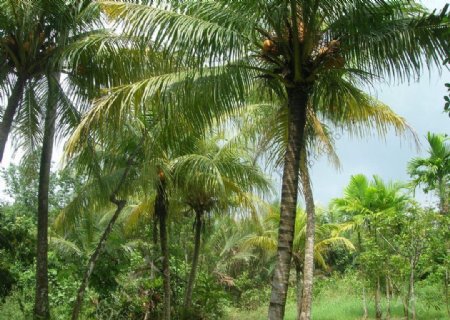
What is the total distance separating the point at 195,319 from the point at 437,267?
6.58 metres

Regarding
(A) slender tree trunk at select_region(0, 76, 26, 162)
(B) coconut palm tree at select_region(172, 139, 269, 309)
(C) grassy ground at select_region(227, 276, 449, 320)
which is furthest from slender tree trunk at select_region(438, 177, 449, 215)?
(A) slender tree trunk at select_region(0, 76, 26, 162)

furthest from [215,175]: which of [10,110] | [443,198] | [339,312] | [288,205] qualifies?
[339,312]

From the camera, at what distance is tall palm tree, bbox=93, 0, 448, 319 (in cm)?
676

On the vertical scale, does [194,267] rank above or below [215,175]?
below

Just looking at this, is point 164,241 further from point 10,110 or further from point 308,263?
point 10,110

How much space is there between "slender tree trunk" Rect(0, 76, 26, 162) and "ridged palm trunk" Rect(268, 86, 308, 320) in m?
4.81

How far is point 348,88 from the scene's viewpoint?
812 centimetres

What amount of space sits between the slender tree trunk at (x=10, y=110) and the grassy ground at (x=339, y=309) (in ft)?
37.2

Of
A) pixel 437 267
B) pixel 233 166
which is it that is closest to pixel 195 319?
pixel 233 166

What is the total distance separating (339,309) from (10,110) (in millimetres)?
13683

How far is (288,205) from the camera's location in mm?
6824

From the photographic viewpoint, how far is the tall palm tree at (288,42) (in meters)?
6.76

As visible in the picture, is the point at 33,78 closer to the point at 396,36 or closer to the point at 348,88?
the point at 348,88

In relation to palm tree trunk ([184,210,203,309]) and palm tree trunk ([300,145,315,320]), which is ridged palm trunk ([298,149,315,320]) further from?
palm tree trunk ([184,210,203,309])
